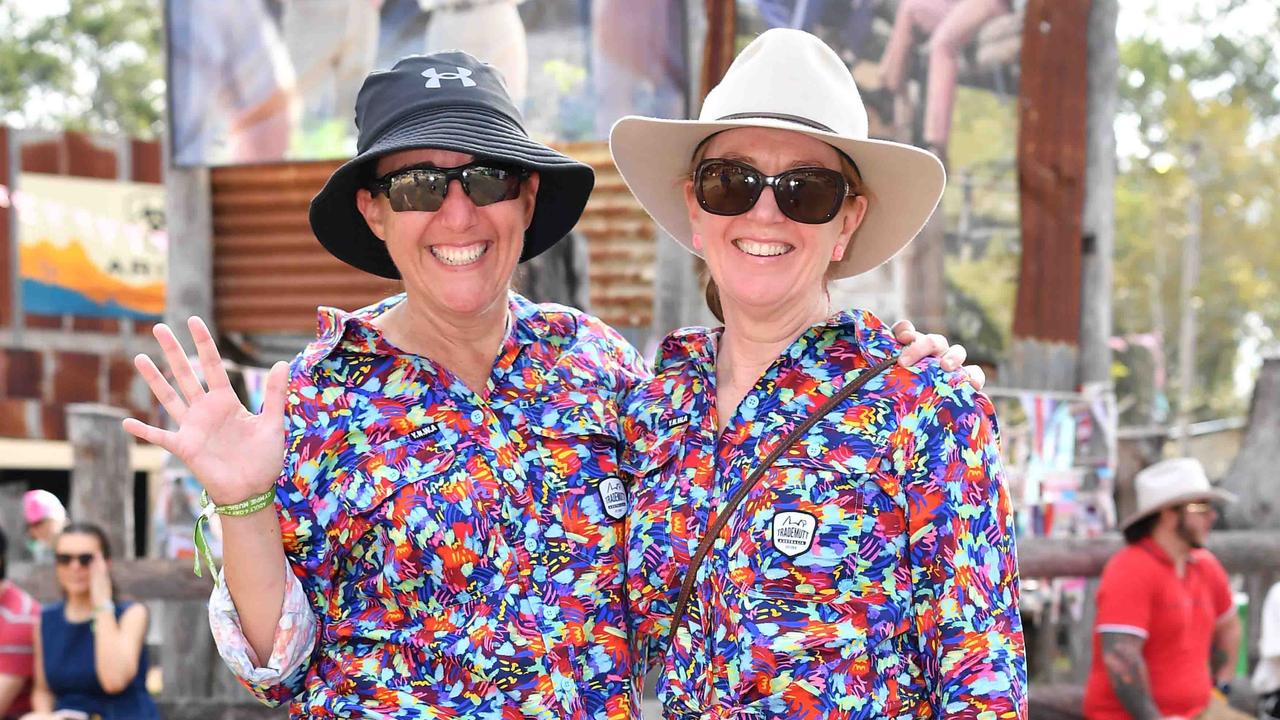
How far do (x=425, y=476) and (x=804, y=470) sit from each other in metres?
0.72

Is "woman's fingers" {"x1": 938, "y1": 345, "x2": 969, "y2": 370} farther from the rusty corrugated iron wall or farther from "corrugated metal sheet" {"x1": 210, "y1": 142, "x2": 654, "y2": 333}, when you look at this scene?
"corrugated metal sheet" {"x1": 210, "y1": 142, "x2": 654, "y2": 333}

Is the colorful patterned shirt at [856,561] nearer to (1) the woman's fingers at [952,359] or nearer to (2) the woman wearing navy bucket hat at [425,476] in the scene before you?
(1) the woman's fingers at [952,359]

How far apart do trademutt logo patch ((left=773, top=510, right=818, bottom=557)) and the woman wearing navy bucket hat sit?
0.39m

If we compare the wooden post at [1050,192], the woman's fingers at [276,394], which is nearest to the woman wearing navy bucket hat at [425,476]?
the woman's fingers at [276,394]

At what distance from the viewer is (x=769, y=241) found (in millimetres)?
2439

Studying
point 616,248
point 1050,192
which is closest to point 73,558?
point 616,248

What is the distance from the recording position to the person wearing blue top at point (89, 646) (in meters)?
5.82

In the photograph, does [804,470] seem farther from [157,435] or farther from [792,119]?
[157,435]

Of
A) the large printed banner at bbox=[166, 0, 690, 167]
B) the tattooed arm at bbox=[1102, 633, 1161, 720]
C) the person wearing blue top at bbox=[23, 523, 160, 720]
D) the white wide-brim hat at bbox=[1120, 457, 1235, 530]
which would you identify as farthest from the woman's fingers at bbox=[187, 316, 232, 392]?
the white wide-brim hat at bbox=[1120, 457, 1235, 530]

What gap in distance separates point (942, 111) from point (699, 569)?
16.5ft

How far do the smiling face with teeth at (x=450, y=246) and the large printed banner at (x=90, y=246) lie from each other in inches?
538

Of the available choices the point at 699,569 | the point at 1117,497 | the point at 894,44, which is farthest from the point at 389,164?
the point at 1117,497

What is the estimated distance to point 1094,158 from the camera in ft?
23.8

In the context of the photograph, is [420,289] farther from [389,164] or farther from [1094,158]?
[1094,158]
